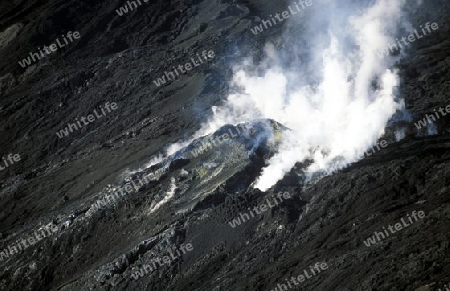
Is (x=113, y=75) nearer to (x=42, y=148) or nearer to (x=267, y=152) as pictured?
(x=42, y=148)

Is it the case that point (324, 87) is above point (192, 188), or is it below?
above

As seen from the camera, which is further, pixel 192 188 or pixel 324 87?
pixel 324 87

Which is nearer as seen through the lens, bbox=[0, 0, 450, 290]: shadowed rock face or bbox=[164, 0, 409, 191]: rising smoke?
bbox=[0, 0, 450, 290]: shadowed rock face

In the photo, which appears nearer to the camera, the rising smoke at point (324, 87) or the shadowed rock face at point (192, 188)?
the shadowed rock face at point (192, 188)
